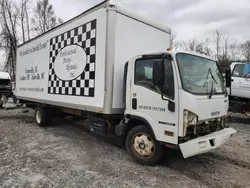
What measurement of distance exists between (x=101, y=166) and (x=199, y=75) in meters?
2.51

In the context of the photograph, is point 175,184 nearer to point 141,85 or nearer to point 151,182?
point 151,182

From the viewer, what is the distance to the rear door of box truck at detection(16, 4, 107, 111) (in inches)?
188

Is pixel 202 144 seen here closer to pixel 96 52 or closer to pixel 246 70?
pixel 96 52

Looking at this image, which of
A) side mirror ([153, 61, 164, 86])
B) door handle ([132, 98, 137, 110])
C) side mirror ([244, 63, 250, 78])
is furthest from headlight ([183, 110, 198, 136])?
side mirror ([244, 63, 250, 78])

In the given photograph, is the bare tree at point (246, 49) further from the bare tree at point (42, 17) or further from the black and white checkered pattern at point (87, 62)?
the black and white checkered pattern at point (87, 62)

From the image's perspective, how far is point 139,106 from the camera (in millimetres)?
4297

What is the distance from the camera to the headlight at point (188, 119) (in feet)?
11.8

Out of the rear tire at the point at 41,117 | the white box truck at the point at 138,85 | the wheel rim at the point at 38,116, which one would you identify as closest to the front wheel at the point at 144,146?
the white box truck at the point at 138,85

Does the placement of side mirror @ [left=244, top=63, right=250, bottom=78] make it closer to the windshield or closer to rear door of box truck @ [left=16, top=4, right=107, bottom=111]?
the windshield

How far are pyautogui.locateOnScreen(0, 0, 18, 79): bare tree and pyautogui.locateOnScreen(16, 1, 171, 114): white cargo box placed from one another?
23613 mm

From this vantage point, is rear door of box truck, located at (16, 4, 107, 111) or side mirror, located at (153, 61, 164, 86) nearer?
side mirror, located at (153, 61, 164, 86)

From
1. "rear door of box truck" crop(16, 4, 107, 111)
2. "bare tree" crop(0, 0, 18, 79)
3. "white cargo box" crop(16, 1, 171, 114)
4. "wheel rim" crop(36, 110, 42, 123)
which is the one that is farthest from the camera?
"bare tree" crop(0, 0, 18, 79)

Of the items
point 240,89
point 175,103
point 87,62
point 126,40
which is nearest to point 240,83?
point 240,89

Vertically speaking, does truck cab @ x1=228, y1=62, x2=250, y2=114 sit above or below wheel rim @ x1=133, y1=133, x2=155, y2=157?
above
